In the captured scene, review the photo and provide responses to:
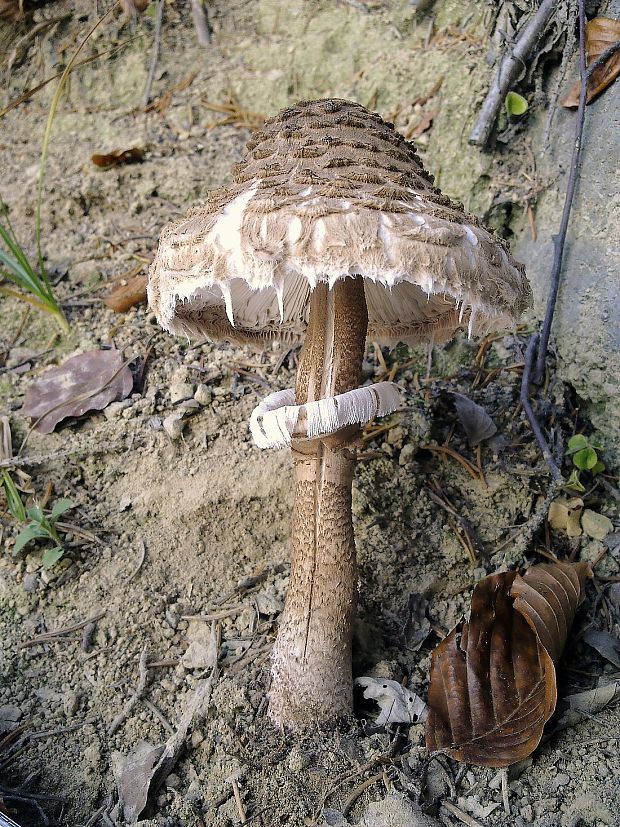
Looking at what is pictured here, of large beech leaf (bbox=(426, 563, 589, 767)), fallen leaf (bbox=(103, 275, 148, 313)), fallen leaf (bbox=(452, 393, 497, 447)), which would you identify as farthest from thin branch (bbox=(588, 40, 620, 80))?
fallen leaf (bbox=(103, 275, 148, 313))

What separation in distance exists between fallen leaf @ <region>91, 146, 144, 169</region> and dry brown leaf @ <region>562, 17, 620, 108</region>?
2.66 metres

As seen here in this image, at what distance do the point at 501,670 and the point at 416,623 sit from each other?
462 mm

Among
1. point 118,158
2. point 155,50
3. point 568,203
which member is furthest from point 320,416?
point 155,50

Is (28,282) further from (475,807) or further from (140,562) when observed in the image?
(475,807)

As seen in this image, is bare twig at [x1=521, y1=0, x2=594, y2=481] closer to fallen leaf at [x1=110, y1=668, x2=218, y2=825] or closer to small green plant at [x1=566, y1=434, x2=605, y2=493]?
small green plant at [x1=566, y1=434, x2=605, y2=493]

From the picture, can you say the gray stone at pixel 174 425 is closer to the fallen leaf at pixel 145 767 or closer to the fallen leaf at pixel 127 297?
the fallen leaf at pixel 127 297

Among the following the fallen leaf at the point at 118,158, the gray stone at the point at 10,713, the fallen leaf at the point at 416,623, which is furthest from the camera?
the fallen leaf at the point at 118,158

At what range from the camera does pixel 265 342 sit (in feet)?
9.66

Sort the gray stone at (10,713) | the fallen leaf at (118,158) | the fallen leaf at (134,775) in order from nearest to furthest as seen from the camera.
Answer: the fallen leaf at (134,775), the gray stone at (10,713), the fallen leaf at (118,158)

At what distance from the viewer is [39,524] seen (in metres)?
2.63

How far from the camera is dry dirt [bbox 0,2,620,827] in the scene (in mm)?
2061

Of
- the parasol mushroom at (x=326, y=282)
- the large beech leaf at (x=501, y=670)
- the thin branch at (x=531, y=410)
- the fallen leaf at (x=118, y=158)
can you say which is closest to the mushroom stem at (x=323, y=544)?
the parasol mushroom at (x=326, y=282)

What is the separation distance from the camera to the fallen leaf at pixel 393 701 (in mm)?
2219

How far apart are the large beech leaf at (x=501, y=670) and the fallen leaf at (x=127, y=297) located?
95.2 inches
